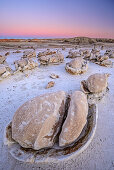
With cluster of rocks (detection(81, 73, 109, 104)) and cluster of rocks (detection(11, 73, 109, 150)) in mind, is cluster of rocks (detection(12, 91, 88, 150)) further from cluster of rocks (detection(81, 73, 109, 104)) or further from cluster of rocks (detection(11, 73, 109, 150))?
cluster of rocks (detection(81, 73, 109, 104))

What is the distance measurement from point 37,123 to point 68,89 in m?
2.16

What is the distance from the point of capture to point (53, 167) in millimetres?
1604

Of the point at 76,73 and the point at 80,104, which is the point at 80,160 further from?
the point at 76,73

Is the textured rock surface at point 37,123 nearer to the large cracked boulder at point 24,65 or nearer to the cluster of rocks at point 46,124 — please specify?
the cluster of rocks at point 46,124

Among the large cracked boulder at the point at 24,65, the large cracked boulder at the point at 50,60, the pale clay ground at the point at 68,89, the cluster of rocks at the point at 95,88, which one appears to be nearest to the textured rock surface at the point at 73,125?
the pale clay ground at the point at 68,89

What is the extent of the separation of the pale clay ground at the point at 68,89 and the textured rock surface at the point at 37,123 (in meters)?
0.46

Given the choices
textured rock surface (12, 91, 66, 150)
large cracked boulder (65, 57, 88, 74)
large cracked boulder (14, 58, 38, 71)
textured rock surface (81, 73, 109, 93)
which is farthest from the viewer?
large cracked boulder (14, 58, 38, 71)

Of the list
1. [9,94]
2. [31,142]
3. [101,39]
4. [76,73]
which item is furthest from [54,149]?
[101,39]

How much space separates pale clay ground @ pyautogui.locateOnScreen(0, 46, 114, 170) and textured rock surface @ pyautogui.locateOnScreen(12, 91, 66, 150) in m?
0.46

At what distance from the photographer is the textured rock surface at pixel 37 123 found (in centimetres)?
147

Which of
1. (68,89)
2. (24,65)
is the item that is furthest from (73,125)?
(24,65)

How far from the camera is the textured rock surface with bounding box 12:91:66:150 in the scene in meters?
1.47

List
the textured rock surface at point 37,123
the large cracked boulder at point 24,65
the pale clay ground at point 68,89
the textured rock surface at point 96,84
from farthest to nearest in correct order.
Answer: the large cracked boulder at point 24,65 < the textured rock surface at point 96,84 < the pale clay ground at point 68,89 < the textured rock surface at point 37,123

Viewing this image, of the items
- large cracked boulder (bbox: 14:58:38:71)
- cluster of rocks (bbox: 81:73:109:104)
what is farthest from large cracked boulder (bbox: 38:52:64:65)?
cluster of rocks (bbox: 81:73:109:104)
